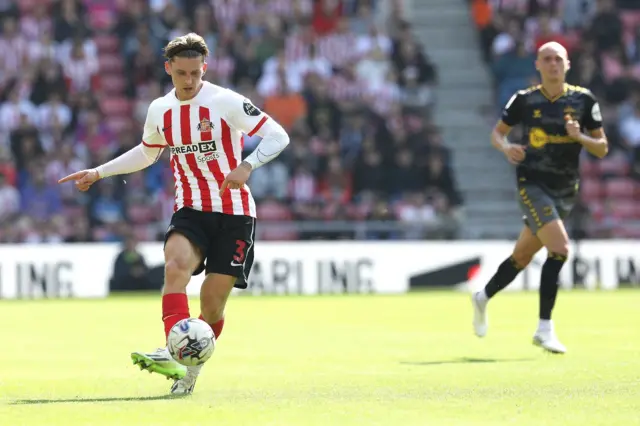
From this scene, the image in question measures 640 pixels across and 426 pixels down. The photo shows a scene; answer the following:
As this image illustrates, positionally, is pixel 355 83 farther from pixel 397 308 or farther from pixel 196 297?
pixel 397 308

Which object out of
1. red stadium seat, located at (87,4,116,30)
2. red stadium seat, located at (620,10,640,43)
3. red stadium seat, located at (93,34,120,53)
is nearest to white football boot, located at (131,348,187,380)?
red stadium seat, located at (93,34,120,53)

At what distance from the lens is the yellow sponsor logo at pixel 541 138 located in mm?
11508

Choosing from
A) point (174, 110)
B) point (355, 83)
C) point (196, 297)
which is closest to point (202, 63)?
point (174, 110)

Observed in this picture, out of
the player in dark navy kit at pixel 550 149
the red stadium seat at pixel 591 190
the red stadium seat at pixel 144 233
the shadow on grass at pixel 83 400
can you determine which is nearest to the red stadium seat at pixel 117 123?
the red stadium seat at pixel 144 233

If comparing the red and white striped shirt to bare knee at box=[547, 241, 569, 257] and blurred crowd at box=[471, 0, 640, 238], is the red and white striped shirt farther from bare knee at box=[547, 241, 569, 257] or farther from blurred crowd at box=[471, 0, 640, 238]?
blurred crowd at box=[471, 0, 640, 238]

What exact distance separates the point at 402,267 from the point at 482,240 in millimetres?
1565

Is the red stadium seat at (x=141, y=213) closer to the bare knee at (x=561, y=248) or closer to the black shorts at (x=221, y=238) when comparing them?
the bare knee at (x=561, y=248)

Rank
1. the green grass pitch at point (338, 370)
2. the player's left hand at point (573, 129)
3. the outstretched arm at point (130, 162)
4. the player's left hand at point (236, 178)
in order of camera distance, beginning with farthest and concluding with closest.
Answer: the player's left hand at point (573, 129), the outstretched arm at point (130, 162), the player's left hand at point (236, 178), the green grass pitch at point (338, 370)

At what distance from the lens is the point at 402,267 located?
2161cm

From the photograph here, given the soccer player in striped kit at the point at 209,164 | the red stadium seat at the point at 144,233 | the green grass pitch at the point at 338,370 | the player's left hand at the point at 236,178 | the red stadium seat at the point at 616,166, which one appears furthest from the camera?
the red stadium seat at the point at 616,166

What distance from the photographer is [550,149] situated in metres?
11.5

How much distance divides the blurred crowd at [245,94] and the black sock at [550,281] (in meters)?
10.7

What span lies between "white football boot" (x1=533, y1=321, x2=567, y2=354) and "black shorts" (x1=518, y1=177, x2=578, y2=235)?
0.92 meters

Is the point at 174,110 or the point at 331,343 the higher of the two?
the point at 174,110
